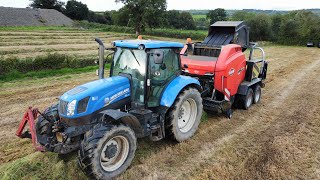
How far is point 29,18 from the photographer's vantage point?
146ft

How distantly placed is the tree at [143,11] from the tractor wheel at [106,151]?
34937mm

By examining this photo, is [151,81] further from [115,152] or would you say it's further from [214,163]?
[214,163]

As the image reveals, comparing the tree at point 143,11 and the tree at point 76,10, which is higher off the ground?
the tree at point 76,10

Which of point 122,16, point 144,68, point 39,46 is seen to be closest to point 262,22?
point 122,16

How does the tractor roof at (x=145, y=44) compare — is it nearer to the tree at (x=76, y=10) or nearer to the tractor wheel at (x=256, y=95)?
the tractor wheel at (x=256, y=95)

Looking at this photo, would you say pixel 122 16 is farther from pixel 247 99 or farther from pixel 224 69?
pixel 224 69

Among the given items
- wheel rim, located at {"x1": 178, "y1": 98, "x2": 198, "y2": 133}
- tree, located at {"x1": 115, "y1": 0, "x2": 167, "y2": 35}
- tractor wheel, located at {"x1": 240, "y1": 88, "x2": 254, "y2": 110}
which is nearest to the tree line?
tree, located at {"x1": 115, "y1": 0, "x2": 167, "y2": 35}

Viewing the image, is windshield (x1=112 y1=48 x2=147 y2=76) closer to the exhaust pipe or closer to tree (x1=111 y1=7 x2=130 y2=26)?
the exhaust pipe

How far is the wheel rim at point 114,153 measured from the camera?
4.38m

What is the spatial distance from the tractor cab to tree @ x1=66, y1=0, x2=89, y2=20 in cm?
6642

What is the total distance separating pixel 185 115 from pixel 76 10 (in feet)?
219

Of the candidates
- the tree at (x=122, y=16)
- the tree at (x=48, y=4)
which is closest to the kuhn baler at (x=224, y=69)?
the tree at (x=122, y=16)

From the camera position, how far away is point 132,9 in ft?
128

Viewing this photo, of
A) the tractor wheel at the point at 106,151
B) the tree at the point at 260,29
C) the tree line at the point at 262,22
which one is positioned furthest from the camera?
the tree at the point at 260,29
